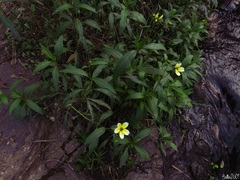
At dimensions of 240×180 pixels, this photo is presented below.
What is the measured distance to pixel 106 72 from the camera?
6.95ft

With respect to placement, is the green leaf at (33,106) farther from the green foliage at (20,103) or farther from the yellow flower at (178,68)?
the yellow flower at (178,68)

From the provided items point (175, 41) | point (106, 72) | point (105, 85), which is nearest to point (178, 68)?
point (175, 41)

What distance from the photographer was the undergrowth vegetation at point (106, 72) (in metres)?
1.93

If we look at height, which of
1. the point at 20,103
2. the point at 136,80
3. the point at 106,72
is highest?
the point at 136,80

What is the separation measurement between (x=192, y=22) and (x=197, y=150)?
4.71ft

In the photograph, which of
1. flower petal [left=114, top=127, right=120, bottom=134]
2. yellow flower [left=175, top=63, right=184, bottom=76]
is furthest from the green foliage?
yellow flower [left=175, top=63, right=184, bottom=76]

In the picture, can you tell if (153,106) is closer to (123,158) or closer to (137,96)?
(137,96)

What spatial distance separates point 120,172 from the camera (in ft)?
6.86

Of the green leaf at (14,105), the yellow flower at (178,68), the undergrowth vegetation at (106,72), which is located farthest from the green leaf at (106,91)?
the yellow flower at (178,68)

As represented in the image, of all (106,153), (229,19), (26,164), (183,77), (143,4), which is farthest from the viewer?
(229,19)

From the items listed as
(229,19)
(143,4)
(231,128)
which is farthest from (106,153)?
(229,19)

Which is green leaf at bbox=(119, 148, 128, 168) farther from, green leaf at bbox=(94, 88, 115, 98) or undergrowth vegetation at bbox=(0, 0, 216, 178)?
green leaf at bbox=(94, 88, 115, 98)

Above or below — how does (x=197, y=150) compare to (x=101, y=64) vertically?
below

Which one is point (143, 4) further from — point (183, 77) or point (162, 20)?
point (183, 77)
